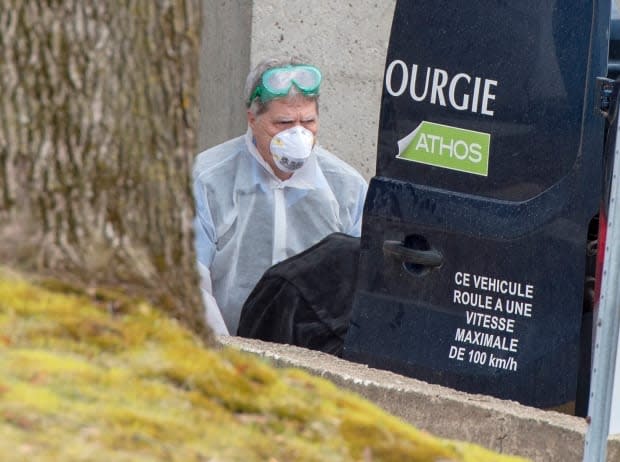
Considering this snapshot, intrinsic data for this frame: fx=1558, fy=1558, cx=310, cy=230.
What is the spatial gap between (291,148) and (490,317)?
1767mm

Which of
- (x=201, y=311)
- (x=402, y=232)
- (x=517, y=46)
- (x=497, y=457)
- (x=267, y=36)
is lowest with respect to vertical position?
(x=497, y=457)

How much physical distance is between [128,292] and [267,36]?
172 inches

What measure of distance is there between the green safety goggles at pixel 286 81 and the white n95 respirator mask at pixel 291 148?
0.47 feet

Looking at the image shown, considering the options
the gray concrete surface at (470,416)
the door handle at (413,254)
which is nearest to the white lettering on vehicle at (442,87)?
the door handle at (413,254)

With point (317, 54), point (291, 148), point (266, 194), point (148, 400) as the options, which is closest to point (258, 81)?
point (291, 148)

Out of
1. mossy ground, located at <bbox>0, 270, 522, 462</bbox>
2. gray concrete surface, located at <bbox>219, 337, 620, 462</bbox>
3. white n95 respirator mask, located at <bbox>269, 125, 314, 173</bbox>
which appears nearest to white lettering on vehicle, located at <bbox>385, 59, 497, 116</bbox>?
gray concrete surface, located at <bbox>219, 337, 620, 462</bbox>

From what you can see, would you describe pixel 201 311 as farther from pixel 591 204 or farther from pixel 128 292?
pixel 591 204

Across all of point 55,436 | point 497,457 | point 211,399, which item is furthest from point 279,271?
point 55,436

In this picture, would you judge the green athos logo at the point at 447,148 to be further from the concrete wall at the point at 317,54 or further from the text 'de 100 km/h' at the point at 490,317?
the concrete wall at the point at 317,54

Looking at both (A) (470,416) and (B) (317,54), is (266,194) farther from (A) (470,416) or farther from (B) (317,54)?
(A) (470,416)

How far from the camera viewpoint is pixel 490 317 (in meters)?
4.19

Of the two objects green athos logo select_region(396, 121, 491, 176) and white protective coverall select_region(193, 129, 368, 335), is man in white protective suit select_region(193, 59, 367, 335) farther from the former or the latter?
green athos logo select_region(396, 121, 491, 176)

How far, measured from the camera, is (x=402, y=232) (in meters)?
4.33

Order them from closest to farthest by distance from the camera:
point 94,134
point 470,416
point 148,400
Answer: point 148,400, point 94,134, point 470,416
